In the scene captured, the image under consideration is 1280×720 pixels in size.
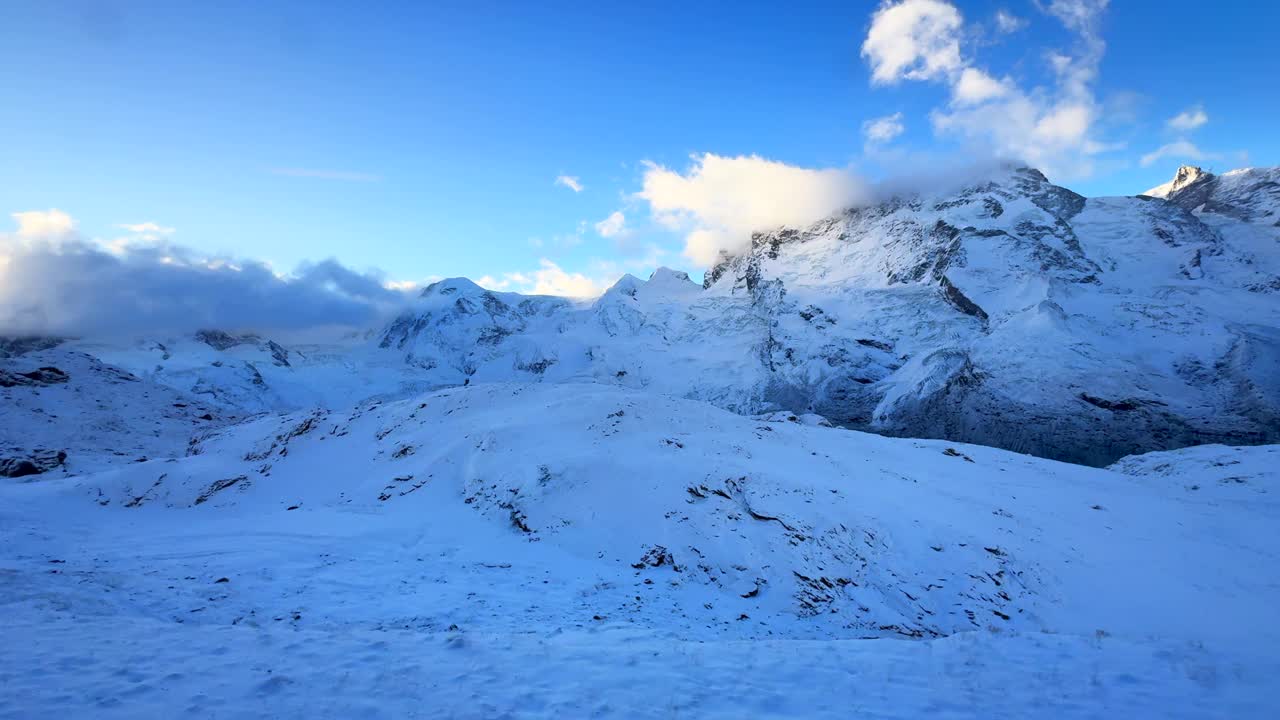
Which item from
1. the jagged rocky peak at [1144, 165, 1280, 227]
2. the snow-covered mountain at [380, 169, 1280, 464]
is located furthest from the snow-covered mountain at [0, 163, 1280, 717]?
the jagged rocky peak at [1144, 165, 1280, 227]

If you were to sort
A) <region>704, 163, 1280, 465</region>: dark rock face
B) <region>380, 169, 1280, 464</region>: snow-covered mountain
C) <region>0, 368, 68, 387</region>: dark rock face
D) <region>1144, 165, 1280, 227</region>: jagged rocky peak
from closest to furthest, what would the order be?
<region>0, 368, 68, 387</region>: dark rock face, <region>704, 163, 1280, 465</region>: dark rock face, <region>380, 169, 1280, 464</region>: snow-covered mountain, <region>1144, 165, 1280, 227</region>: jagged rocky peak

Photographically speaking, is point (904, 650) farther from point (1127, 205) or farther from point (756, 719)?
point (1127, 205)

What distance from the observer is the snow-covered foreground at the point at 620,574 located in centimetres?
924

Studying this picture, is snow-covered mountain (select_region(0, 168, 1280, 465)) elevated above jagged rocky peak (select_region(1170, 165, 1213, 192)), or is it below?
below

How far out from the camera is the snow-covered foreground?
364 inches

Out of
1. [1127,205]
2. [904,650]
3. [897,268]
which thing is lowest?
[904,650]

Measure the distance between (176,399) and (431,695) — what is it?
84089mm

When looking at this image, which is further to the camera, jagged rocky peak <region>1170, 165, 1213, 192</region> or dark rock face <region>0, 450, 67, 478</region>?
jagged rocky peak <region>1170, 165, 1213, 192</region>

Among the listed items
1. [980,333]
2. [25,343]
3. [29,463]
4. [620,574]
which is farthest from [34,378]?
A: [25,343]

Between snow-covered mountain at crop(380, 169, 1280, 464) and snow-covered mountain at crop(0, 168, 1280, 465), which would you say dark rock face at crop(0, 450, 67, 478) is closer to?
snow-covered mountain at crop(0, 168, 1280, 465)

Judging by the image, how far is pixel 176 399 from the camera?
232ft

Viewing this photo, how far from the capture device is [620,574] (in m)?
19.6

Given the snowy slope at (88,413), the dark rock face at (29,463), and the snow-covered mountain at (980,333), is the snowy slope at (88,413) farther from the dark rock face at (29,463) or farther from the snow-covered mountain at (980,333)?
the snow-covered mountain at (980,333)

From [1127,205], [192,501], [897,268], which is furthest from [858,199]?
[192,501]
